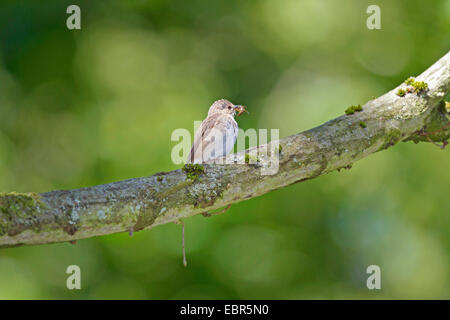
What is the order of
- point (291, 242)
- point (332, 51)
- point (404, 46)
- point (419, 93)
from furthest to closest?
1. point (332, 51)
2. point (404, 46)
3. point (291, 242)
4. point (419, 93)

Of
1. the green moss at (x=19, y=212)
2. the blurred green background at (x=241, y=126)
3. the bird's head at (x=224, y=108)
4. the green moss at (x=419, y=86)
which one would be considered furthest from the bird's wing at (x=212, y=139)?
the blurred green background at (x=241, y=126)

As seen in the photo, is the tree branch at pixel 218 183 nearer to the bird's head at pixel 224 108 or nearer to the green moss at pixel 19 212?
the green moss at pixel 19 212

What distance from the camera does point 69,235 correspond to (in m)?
3.07

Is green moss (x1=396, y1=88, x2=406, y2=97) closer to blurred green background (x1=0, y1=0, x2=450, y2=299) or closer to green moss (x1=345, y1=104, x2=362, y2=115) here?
green moss (x1=345, y1=104, x2=362, y2=115)

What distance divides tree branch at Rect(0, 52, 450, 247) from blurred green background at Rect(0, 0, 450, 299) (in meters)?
4.76

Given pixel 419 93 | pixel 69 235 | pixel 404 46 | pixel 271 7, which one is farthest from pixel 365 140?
pixel 271 7

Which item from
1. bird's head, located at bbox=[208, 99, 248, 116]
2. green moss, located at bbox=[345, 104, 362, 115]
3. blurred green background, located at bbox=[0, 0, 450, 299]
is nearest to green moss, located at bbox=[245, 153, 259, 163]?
green moss, located at bbox=[345, 104, 362, 115]

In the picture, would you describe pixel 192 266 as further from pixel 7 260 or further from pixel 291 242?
pixel 7 260

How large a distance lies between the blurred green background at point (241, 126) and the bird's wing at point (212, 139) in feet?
11.6

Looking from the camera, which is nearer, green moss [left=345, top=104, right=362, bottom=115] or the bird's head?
green moss [left=345, top=104, right=362, bottom=115]

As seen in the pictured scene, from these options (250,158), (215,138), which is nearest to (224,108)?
(215,138)

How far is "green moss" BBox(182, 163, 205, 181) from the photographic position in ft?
11.8

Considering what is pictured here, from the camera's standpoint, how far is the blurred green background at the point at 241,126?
8.88m

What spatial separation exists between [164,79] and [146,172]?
2546 millimetres
